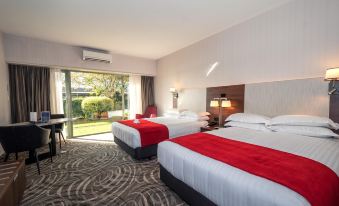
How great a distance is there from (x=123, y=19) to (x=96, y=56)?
1940mm

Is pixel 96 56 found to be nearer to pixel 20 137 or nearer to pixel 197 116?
pixel 20 137

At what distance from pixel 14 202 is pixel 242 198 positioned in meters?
2.28

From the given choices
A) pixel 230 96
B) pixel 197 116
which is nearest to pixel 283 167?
pixel 230 96

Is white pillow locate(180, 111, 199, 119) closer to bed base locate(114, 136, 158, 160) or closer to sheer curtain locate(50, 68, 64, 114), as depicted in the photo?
bed base locate(114, 136, 158, 160)

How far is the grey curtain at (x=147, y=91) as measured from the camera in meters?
6.02

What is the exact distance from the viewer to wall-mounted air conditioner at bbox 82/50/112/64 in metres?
4.29

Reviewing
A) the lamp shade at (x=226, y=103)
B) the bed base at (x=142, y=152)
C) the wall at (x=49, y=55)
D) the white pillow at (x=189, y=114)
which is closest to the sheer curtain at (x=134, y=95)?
the wall at (x=49, y=55)

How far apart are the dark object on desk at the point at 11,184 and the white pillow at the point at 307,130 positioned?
131 inches

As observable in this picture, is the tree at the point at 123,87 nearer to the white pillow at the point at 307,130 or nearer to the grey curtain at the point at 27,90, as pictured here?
the grey curtain at the point at 27,90

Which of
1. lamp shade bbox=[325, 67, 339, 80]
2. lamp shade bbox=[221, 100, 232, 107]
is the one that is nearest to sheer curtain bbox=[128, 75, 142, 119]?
lamp shade bbox=[221, 100, 232, 107]

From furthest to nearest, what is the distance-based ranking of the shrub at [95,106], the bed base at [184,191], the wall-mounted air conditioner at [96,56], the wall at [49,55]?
the shrub at [95,106] → the wall-mounted air conditioner at [96,56] → the wall at [49,55] → the bed base at [184,191]

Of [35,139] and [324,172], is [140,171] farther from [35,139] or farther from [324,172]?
[324,172]

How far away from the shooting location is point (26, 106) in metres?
3.92

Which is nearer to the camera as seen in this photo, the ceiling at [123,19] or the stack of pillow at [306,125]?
the stack of pillow at [306,125]
